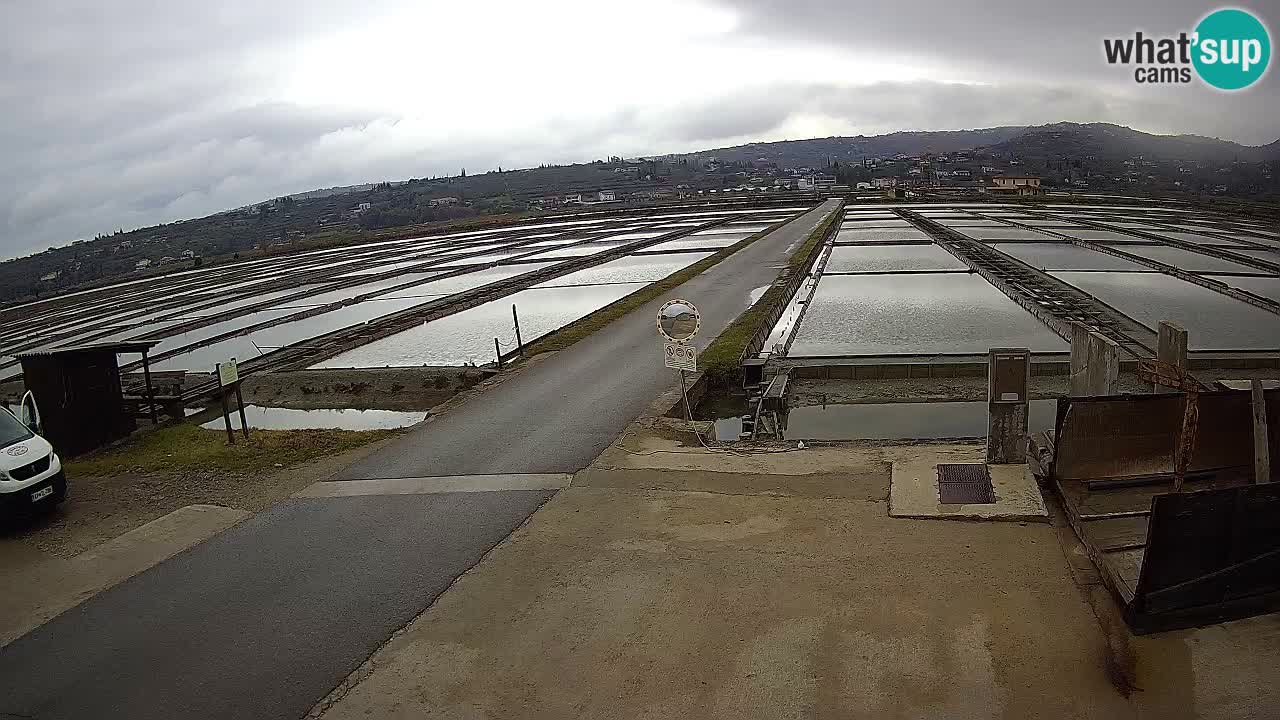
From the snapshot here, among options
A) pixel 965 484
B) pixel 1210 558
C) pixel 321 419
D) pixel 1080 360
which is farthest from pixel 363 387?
pixel 1210 558

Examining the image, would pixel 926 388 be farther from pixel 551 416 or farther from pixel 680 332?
pixel 551 416

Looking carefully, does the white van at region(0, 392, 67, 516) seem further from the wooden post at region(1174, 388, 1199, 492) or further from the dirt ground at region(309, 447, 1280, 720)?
the wooden post at region(1174, 388, 1199, 492)

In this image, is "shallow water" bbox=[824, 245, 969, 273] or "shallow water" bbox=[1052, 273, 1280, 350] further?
"shallow water" bbox=[824, 245, 969, 273]

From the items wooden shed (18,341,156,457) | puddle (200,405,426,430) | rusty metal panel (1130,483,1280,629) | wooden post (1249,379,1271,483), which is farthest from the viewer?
puddle (200,405,426,430)

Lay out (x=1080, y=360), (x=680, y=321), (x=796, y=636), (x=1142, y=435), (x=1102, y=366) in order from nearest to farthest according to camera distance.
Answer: (x=796, y=636)
(x=1142, y=435)
(x=1102, y=366)
(x=1080, y=360)
(x=680, y=321)

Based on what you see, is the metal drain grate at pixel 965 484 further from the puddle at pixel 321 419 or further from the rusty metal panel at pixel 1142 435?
the puddle at pixel 321 419

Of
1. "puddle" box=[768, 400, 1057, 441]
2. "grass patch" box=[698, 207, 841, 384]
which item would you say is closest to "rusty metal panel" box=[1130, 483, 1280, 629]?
"puddle" box=[768, 400, 1057, 441]

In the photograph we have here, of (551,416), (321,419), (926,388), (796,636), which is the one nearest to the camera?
(796,636)
